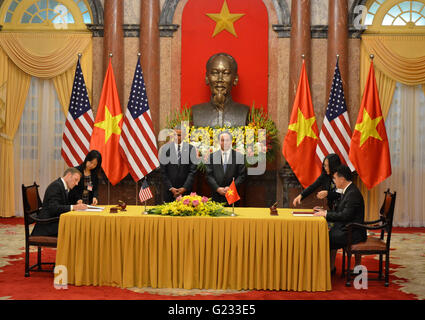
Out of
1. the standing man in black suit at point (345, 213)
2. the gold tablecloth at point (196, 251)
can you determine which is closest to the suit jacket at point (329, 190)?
the standing man in black suit at point (345, 213)

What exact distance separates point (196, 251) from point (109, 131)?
13.1ft

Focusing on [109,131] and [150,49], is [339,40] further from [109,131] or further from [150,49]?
[109,131]

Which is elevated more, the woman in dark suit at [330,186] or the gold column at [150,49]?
the gold column at [150,49]

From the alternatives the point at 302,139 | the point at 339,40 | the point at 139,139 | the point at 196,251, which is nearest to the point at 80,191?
the point at 196,251

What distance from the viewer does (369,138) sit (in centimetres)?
870

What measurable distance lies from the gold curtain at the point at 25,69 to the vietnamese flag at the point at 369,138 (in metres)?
4.80

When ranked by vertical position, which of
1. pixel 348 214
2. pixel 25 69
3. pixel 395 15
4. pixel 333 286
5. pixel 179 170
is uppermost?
pixel 395 15

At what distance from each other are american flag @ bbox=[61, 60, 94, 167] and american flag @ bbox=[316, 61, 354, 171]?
385 centimetres

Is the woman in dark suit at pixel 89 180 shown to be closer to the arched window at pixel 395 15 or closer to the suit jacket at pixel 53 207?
the suit jacket at pixel 53 207

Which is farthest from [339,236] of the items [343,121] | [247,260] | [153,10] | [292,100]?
[153,10]

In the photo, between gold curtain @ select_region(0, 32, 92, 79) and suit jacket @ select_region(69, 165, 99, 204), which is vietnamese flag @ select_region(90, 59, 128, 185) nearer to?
gold curtain @ select_region(0, 32, 92, 79)

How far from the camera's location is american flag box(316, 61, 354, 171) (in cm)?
877

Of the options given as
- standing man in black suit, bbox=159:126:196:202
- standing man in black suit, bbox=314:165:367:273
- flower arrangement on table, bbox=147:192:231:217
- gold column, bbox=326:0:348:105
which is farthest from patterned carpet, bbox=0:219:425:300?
gold column, bbox=326:0:348:105

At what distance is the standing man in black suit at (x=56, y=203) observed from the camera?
585 cm
